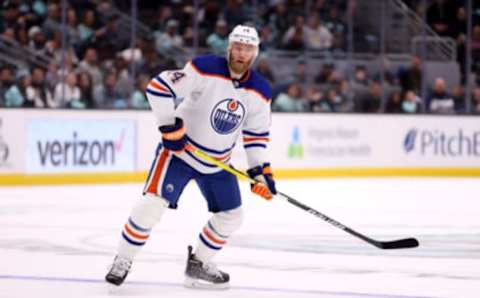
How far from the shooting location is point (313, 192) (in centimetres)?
1127

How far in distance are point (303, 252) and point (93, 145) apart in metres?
6.30

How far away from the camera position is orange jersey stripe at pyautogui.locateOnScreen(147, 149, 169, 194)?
469 cm

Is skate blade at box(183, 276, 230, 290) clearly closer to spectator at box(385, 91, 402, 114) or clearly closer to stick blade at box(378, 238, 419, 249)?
stick blade at box(378, 238, 419, 249)

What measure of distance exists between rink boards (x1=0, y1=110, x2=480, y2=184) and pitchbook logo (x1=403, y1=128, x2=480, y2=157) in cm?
1

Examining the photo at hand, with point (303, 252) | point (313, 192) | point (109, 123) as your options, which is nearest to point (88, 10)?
point (109, 123)

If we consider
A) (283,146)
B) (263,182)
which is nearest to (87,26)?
(283,146)

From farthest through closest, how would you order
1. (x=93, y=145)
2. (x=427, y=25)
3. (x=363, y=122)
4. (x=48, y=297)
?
(x=427, y=25) → (x=363, y=122) → (x=93, y=145) → (x=48, y=297)

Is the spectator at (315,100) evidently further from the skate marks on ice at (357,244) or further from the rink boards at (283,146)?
the skate marks on ice at (357,244)

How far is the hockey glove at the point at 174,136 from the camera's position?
4594mm

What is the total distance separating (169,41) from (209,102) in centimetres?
897

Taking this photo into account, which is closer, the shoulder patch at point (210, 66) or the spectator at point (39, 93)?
the shoulder patch at point (210, 66)

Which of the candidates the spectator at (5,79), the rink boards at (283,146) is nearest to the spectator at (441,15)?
the rink boards at (283,146)

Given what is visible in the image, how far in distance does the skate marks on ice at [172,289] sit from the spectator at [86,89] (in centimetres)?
738

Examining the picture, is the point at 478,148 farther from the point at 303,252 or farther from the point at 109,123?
the point at 303,252
